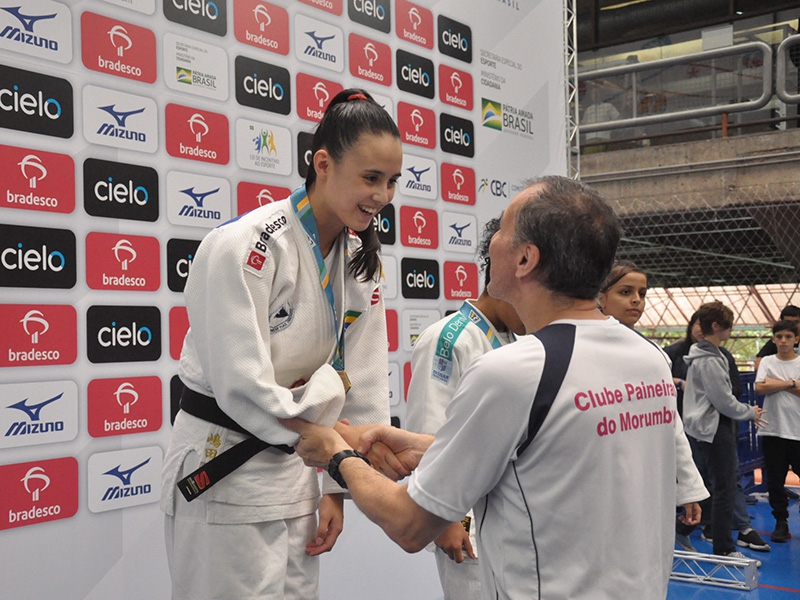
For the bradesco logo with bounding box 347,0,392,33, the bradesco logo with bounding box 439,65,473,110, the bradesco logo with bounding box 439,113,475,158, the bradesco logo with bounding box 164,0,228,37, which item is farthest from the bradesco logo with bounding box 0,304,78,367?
the bradesco logo with bounding box 439,65,473,110

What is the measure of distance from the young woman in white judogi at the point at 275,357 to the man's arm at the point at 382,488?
5cm

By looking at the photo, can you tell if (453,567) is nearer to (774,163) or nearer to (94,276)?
(94,276)

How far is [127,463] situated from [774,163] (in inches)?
332

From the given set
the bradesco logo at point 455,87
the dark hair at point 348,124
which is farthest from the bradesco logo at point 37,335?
the bradesco logo at point 455,87

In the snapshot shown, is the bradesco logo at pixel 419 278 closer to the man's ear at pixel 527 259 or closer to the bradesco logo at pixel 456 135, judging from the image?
the bradesco logo at pixel 456 135

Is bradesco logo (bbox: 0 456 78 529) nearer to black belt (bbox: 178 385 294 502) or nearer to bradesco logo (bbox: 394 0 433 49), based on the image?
black belt (bbox: 178 385 294 502)

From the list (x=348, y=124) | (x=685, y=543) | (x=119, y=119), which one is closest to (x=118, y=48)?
(x=119, y=119)

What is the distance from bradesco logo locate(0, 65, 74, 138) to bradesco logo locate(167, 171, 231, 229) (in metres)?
0.40

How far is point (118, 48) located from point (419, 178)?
159cm

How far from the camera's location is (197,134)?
2891mm

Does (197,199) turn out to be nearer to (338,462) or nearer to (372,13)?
(372,13)

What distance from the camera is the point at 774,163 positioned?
29.7ft

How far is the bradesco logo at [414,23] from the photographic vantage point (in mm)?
3795

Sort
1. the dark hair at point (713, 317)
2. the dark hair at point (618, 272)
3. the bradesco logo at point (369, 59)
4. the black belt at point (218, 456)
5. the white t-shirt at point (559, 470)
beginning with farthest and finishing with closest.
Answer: the dark hair at point (713, 317) < the dark hair at point (618, 272) < the bradesco logo at point (369, 59) < the black belt at point (218, 456) < the white t-shirt at point (559, 470)
